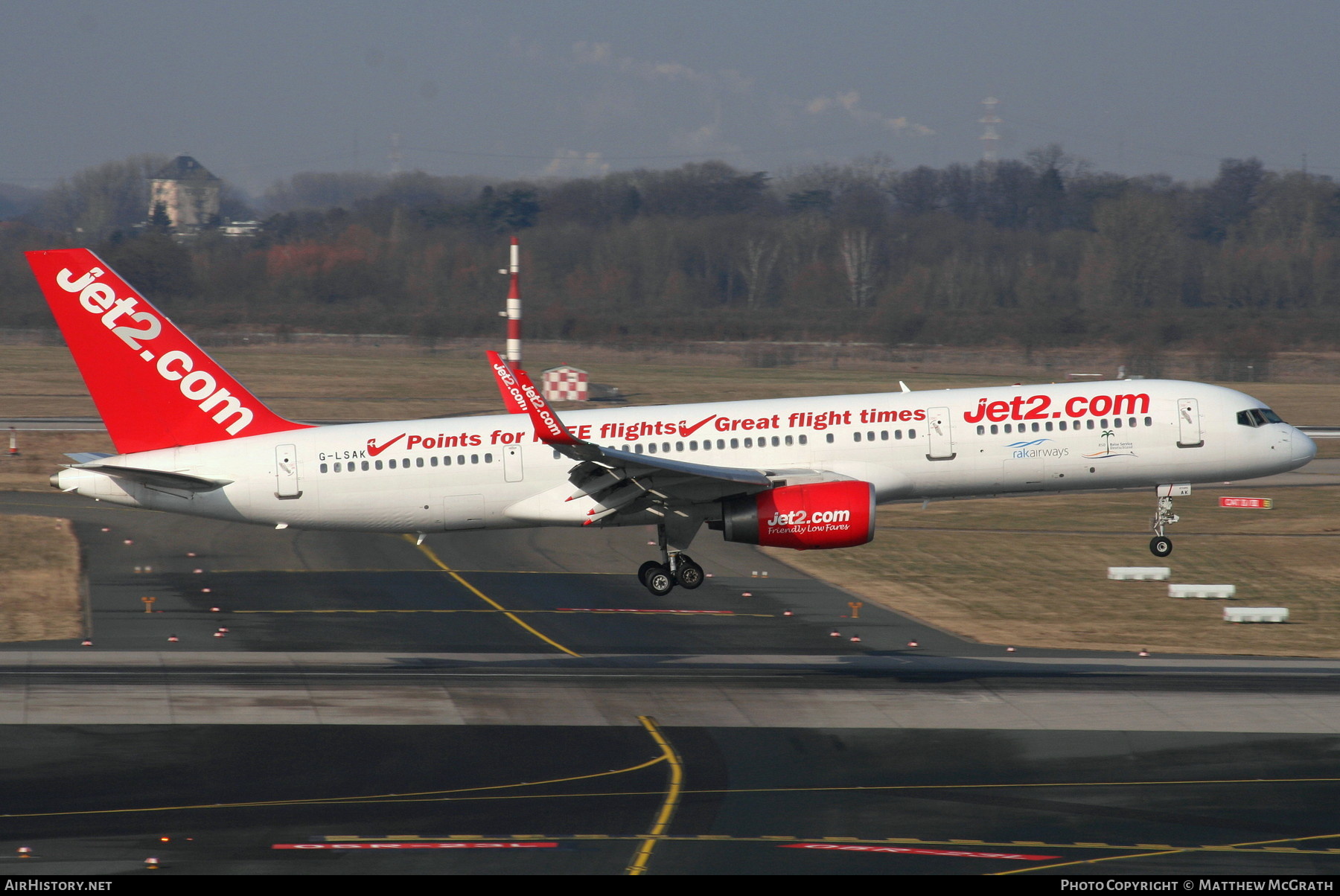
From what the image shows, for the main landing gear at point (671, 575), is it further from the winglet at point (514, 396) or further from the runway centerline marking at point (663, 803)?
the winglet at point (514, 396)

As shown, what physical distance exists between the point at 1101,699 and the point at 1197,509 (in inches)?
1509

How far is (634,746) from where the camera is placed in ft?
108

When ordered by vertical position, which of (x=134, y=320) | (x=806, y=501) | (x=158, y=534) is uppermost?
(x=134, y=320)

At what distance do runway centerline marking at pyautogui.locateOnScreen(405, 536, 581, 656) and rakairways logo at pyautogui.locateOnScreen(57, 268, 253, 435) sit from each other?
1354cm

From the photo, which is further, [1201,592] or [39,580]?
[39,580]

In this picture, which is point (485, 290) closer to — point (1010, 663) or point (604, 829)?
point (1010, 663)

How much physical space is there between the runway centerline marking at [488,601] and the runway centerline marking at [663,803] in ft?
35.2

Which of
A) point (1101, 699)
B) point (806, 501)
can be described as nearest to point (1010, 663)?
point (1101, 699)

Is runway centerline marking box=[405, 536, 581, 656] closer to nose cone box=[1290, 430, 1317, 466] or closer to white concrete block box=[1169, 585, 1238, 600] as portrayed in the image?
nose cone box=[1290, 430, 1317, 466]

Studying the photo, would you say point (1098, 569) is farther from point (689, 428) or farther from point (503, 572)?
point (689, 428)

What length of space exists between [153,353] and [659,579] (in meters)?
15.7

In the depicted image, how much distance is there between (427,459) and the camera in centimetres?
3834

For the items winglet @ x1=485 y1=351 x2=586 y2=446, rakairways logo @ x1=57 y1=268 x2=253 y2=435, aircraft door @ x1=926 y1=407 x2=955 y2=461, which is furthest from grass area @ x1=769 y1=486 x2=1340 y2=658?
rakairways logo @ x1=57 y1=268 x2=253 y2=435

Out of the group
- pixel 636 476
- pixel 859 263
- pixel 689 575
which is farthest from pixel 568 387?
pixel 859 263
